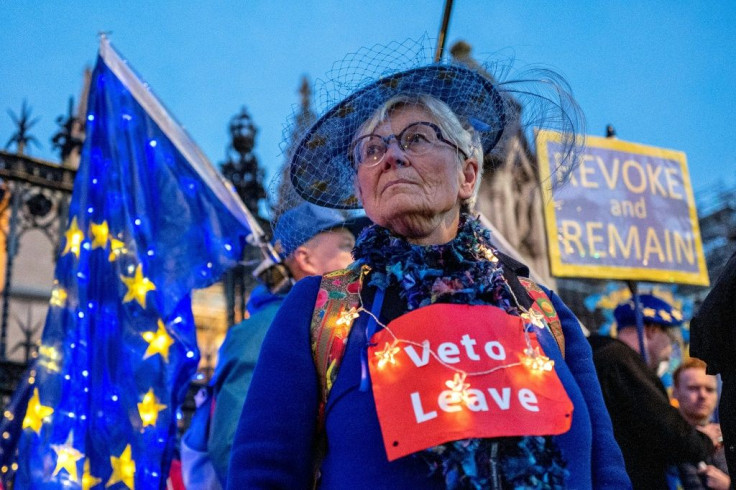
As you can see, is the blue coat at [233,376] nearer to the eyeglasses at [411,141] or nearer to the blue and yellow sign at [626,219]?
the eyeglasses at [411,141]

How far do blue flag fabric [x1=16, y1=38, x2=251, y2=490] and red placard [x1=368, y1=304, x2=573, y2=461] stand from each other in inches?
89.2

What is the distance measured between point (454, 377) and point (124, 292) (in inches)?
109

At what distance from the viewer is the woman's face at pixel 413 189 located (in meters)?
1.83

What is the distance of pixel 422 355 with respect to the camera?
1550 millimetres

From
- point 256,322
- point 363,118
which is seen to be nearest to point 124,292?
point 256,322

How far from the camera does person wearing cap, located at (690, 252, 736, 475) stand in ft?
7.27

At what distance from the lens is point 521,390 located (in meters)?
1.52

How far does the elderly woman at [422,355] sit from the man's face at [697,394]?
8.99 ft

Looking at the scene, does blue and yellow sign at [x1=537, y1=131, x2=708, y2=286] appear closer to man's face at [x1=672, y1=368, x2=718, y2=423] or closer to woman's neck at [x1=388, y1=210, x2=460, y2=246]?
man's face at [x1=672, y1=368, x2=718, y2=423]

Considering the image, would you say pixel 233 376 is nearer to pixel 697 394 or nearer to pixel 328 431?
pixel 328 431

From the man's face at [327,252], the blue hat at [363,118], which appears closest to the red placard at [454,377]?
the blue hat at [363,118]

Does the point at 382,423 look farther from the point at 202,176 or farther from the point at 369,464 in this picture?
the point at 202,176

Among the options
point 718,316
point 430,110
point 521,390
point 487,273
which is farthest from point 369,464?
point 718,316

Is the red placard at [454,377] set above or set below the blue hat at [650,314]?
below
